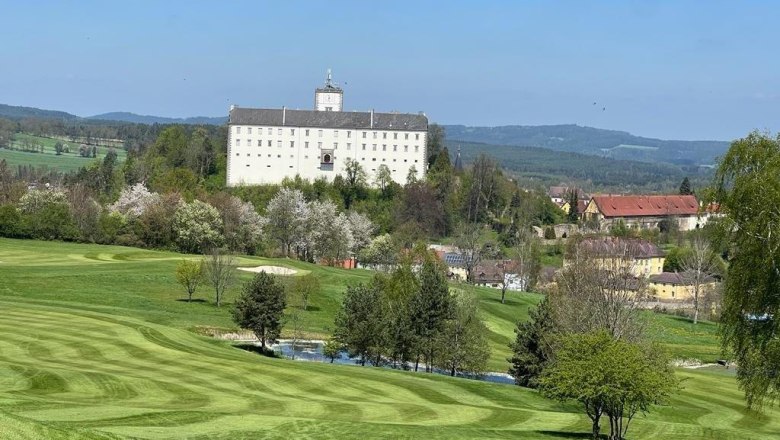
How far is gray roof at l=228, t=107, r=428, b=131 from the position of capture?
14475 cm

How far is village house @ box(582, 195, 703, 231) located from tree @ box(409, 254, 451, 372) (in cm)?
11524

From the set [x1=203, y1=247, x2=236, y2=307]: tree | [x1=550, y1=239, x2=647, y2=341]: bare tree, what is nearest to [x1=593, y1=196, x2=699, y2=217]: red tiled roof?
[x1=203, y1=247, x2=236, y2=307]: tree

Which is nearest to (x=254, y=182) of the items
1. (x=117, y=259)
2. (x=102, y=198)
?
(x=102, y=198)

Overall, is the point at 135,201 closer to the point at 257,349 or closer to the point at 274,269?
the point at 274,269

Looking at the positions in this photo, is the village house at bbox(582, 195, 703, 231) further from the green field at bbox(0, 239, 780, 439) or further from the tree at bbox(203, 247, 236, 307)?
the green field at bbox(0, 239, 780, 439)

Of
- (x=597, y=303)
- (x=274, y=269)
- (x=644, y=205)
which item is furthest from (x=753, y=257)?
(x=644, y=205)

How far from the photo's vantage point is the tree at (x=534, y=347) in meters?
54.0

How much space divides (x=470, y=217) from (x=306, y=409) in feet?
377

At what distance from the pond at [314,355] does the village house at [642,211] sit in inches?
4325

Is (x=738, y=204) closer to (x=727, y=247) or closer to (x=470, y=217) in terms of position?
(x=727, y=247)

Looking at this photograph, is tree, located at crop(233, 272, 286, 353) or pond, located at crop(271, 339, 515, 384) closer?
pond, located at crop(271, 339, 515, 384)

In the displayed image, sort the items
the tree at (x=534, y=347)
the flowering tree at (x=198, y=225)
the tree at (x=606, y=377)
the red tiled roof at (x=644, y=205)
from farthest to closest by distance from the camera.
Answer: the red tiled roof at (x=644, y=205), the flowering tree at (x=198, y=225), the tree at (x=534, y=347), the tree at (x=606, y=377)

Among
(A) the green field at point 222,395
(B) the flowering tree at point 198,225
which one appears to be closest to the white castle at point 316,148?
(B) the flowering tree at point 198,225

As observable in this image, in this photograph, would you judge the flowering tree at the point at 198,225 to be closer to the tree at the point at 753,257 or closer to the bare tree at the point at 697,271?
the bare tree at the point at 697,271
